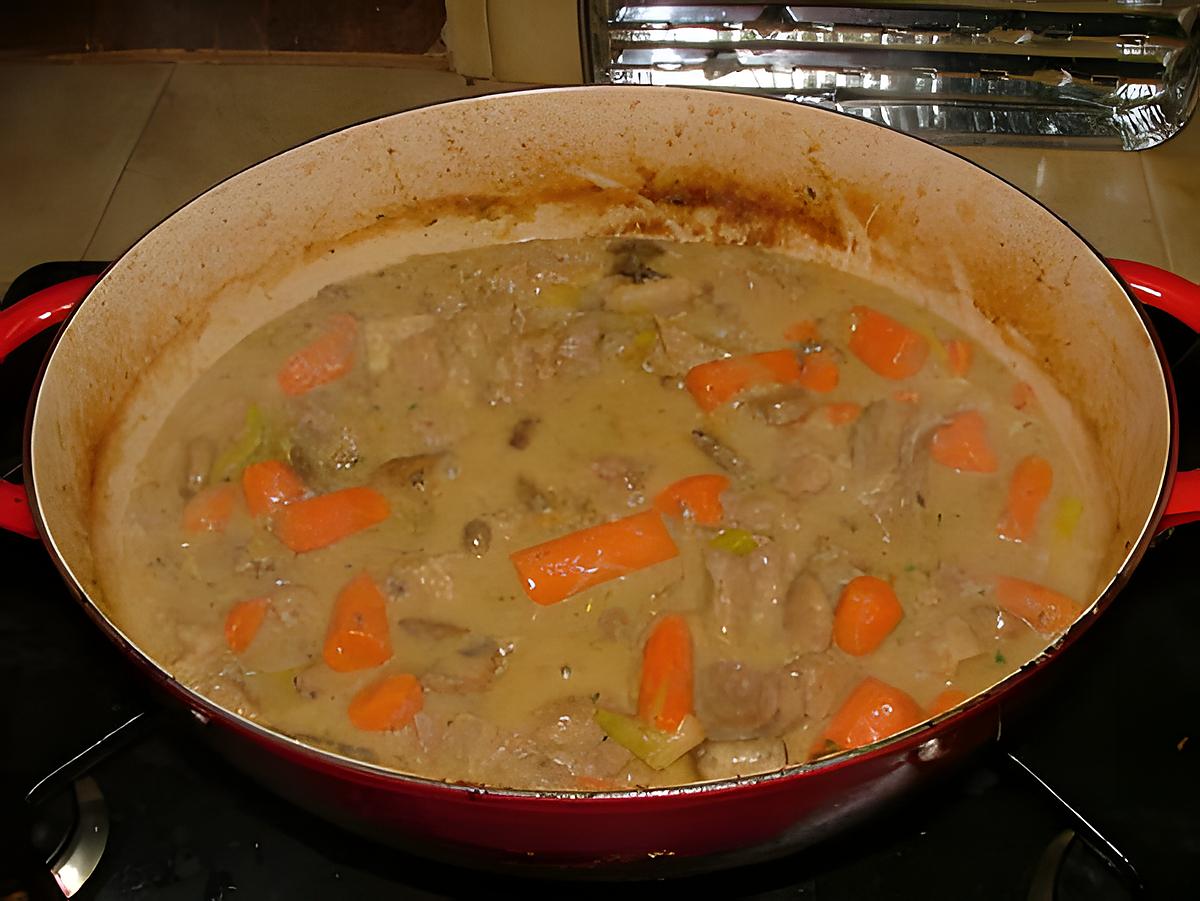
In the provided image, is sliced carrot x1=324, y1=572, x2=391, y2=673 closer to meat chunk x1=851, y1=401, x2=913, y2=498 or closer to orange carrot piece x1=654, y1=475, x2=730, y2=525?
orange carrot piece x1=654, y1=475, x2=730, y2=525

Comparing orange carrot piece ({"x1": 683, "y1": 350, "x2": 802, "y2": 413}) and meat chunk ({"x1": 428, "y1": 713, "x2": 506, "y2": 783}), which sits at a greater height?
orange carrot piece ({"x1": 683, "y1": 350, "x2": 802, "y2": 413})

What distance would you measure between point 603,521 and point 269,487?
45 cm

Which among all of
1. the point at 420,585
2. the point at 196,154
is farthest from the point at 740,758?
the point at 196,154

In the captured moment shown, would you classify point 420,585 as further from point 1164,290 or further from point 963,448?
point 1164,290

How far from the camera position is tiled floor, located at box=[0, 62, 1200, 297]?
7.77 ft

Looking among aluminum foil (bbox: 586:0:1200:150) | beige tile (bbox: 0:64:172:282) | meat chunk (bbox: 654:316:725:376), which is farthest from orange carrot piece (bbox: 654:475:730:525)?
beige tile (bbox: 0:64:172:282)

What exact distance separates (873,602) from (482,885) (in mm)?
549

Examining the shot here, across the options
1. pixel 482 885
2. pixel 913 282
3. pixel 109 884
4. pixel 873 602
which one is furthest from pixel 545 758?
pixel 913 282

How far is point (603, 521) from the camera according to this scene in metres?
1.48

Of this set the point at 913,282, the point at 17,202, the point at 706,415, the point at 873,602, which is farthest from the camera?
the point at 17,202

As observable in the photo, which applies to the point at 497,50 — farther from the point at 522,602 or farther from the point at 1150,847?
the point at 1150,847

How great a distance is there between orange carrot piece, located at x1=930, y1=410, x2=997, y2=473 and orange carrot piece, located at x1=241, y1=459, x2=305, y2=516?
2.82ft

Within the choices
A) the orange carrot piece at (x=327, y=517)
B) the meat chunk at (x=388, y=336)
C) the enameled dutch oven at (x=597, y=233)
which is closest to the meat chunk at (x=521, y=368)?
the meat chunk at (x=388, y=336)

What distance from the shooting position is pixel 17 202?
2.48 metres
